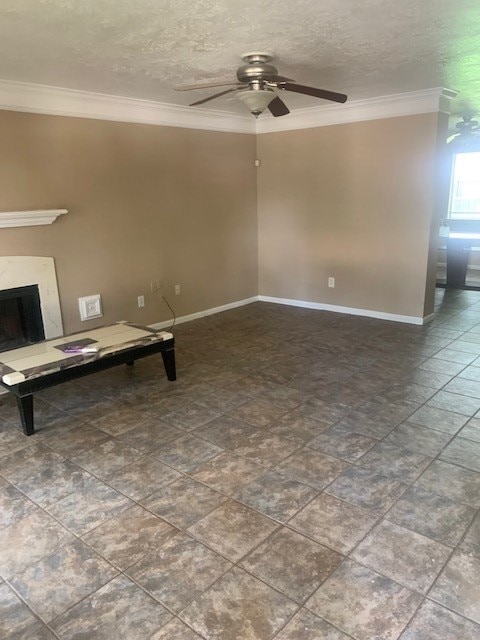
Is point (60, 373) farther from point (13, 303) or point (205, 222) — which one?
point (205, 222)

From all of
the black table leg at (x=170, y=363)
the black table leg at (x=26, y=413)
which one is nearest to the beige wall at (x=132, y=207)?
the black table leg at (x=170, y=363)

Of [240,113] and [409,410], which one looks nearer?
[409,410]

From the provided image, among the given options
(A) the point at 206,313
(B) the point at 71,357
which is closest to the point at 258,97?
(B) the point at 71,357

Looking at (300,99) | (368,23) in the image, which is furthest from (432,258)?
(368,23)

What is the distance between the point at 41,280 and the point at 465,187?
7.57m

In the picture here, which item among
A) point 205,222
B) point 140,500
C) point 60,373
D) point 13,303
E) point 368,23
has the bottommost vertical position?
point 140,500

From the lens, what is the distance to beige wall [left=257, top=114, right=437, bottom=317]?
4848 mm

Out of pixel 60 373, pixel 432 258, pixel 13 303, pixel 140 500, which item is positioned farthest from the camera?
pixel 432 258

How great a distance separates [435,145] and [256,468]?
3760mm

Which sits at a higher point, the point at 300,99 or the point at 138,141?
the point at 300,99

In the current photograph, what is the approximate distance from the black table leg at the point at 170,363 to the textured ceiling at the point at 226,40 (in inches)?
81.8

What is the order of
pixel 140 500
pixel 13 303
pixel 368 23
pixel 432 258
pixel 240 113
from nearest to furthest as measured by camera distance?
pixel 140 500
pixel 368 23
pixel 13 303
pixel 432 258
pixel 240 113

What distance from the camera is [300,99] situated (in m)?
4.68

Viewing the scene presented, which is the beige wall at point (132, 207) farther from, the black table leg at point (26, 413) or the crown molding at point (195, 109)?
the black table leg at point (26, 413)
